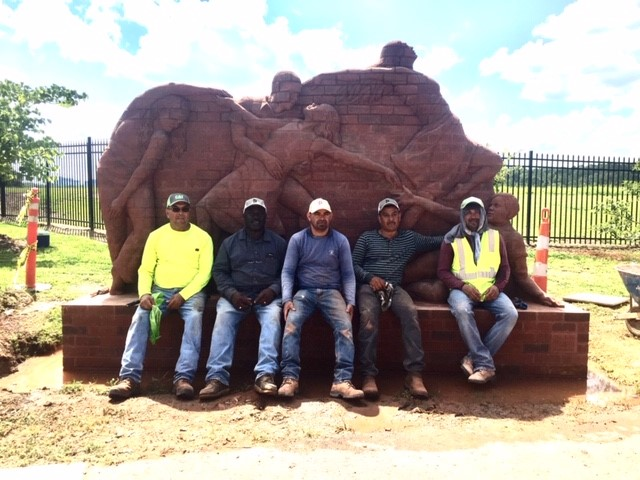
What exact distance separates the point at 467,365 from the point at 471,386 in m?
0.16

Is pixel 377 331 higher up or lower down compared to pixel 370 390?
higher up

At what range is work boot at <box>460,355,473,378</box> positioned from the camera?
407 centimetres

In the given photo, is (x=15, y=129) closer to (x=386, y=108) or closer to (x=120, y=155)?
(x=120, y=155)

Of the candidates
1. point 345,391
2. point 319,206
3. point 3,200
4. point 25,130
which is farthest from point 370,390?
point 3,200

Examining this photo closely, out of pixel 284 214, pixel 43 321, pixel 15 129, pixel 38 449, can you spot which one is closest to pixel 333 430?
pixel 38 449

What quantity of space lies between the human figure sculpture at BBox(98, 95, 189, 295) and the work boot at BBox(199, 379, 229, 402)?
1.69 m

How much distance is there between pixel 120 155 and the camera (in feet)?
16.3

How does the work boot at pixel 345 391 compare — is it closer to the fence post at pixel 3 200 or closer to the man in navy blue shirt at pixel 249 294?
the man in navy blue shirt at pixel 249 294

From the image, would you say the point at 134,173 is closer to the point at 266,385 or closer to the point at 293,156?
the point at 293,156

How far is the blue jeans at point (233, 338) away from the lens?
3.80 metres

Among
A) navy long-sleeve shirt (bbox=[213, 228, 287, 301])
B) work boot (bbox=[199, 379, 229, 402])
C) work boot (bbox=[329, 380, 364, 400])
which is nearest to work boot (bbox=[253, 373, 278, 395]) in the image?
work boot (bbox=[199, 379, 229, 402])

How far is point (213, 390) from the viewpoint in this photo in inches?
145

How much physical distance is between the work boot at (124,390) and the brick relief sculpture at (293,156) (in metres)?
1.41

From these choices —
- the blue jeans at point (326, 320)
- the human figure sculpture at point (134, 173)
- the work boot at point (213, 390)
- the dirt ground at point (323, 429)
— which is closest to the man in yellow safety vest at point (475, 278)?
the dirt ground at point (323, 429)
